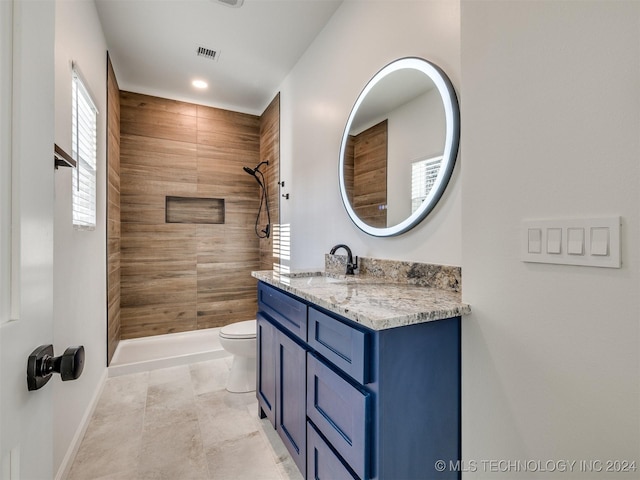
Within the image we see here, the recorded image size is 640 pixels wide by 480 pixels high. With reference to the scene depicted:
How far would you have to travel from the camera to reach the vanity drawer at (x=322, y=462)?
1.06 m

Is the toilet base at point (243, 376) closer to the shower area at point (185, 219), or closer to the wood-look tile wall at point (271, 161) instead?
the shower area at point (185, 219)

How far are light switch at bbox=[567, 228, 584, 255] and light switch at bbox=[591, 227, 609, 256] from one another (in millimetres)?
22

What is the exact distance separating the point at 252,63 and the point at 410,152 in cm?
197

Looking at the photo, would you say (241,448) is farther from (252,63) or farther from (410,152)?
(252,63)

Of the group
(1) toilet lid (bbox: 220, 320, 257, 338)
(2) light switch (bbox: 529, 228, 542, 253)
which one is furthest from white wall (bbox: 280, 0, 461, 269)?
(1) toilet lid (bbox: 220, 320, 257, 338)

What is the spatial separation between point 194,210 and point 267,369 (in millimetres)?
2364

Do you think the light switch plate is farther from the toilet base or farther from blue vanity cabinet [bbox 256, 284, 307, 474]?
the toilet base

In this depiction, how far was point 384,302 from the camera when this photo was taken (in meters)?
1.09

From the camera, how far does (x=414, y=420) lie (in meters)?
0.96

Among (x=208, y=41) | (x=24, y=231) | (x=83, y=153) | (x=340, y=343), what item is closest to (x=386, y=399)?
(x=340, y=343)

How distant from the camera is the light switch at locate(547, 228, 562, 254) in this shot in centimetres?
80

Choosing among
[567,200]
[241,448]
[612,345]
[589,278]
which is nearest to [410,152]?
[567,200]

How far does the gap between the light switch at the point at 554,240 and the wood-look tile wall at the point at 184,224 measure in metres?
3.32

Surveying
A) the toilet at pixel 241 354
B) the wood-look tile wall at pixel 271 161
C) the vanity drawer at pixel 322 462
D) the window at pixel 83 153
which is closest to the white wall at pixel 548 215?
the vanity drawer at pixel 322 462
